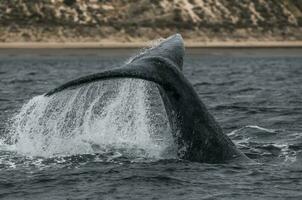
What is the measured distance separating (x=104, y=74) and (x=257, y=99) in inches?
649

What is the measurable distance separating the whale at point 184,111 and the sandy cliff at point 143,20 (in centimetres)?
6566

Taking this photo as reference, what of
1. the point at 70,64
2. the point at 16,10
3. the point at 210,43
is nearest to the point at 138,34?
the point at 210,43

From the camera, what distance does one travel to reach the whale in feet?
41.7

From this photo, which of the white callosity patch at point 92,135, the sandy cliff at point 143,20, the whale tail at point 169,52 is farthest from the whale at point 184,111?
the sandy cliff at point 143,20

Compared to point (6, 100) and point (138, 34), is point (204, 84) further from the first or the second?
point (138, 34)

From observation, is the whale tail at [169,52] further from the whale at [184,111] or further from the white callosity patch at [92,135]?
the white callosity patch at [92,135]

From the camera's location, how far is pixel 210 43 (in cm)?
8044

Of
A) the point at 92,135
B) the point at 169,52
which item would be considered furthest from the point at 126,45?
the point at 169,52

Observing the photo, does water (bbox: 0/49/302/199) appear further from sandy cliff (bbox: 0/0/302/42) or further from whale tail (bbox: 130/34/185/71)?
sandy cliff (bbox: 0/0/302/42)

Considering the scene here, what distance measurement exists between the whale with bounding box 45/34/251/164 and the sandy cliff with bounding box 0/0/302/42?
6566 centimetres

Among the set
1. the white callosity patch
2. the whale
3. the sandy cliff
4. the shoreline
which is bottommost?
the shoreline

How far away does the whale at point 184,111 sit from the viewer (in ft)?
41.7

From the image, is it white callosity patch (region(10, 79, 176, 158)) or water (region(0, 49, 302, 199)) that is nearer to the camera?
water (region(0, 49, 302, 199))

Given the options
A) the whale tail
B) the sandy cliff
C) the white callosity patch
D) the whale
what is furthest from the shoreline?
the whale
